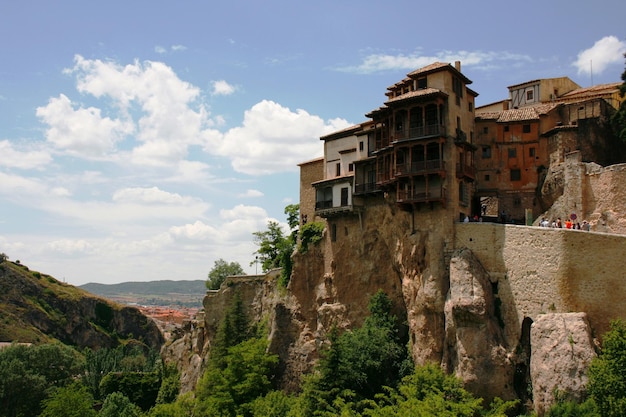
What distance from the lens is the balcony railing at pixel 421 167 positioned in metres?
40.3

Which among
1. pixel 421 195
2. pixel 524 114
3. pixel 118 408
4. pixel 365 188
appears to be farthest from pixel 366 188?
pixel 118 408

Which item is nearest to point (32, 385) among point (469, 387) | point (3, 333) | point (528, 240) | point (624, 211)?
point (3, 333)

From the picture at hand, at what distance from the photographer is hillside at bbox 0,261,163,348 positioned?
10888 cm

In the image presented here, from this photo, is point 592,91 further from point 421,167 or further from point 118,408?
point 118,408

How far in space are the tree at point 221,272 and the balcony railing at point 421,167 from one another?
163ft

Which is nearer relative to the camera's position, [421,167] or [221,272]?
[421,167]

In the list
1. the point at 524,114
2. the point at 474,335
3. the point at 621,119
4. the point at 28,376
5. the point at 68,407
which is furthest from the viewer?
the point at 28,376

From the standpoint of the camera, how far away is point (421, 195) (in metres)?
41.1

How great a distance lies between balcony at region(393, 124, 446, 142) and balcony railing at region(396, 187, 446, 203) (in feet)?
11.9

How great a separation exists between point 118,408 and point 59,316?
5939 cm

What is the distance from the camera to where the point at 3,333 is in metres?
102

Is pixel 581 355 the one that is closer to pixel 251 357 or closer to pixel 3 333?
pixel 251 357

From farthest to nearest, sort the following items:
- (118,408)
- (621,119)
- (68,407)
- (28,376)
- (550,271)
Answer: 1. (118,408)
2. (28,376)
3. (68,407)
4. (621,119)
5. (550,271)

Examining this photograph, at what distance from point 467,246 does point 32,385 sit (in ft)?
164
